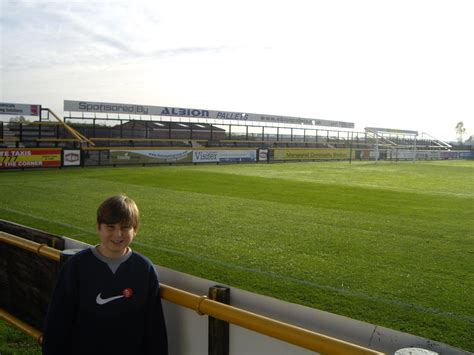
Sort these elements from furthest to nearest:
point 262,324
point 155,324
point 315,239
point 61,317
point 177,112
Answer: point 177,112, point 315,239, point 155,324, point 61,317, point 262,324

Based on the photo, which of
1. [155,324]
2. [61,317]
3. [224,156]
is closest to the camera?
[61,317]

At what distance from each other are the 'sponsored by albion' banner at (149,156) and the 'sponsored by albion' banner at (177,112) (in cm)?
840

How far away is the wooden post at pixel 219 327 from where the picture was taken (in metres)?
2.72

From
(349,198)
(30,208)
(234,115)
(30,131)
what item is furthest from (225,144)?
(30,208)

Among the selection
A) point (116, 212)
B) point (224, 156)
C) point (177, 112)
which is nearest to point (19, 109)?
point (224, 156)

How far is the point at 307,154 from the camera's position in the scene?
142 ft

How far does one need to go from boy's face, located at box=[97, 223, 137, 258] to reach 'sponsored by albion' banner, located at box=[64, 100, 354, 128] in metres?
34.2

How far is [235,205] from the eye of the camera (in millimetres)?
13148

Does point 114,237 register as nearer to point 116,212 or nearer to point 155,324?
point 116,212

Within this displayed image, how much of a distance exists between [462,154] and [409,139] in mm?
6794

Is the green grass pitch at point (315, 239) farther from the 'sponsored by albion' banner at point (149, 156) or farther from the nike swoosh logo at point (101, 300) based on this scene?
the 'sponsored by albion' banner at point (149, 156)

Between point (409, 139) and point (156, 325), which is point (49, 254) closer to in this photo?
point (156, 325)

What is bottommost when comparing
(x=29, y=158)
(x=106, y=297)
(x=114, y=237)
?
(x=29, y=158)

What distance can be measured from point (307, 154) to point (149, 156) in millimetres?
16957
